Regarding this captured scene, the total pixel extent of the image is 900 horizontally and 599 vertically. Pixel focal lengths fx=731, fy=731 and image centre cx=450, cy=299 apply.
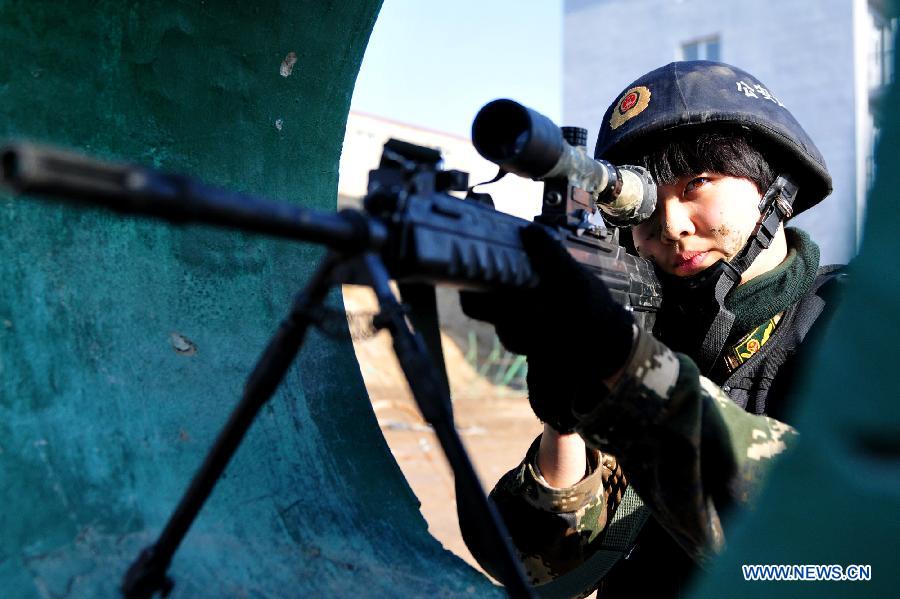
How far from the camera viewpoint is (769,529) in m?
0.96

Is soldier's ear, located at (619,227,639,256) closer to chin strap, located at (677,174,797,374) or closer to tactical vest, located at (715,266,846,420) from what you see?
chin strap, located at (677,174,797,374)

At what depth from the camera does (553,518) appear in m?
2.34

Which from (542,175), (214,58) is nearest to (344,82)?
(214,58)

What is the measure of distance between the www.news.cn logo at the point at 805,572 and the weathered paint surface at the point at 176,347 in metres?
0.93

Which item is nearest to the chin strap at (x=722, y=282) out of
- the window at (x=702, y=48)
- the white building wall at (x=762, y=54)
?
the white building wall at (x=762, y=54)

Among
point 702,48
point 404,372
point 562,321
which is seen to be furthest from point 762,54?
point 404,372

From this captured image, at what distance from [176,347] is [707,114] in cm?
194

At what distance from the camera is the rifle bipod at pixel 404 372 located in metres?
1.19

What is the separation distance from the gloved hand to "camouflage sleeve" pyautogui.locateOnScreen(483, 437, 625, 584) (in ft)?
2.56

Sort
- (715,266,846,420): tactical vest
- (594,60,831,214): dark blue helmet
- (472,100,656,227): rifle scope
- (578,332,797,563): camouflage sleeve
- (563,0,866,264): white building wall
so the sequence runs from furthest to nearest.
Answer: (563,0,866,264): white building wall, (594,60,831,214): dark blue helmet, (715,266,846,420): tactical vest, (472,100,656,227): rifle scope, (578,332,797,563): camouflage sleeve

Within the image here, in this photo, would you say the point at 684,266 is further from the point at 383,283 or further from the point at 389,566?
the point at 383,283

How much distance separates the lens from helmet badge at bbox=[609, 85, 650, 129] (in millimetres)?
2791

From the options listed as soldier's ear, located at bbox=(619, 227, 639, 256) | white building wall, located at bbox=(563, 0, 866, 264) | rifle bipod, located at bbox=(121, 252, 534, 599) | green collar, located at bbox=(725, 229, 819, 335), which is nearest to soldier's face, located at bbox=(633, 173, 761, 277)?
green collar, located at bbox=(725, 229, 819, 335)

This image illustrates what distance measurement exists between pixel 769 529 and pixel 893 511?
0.51 ft
